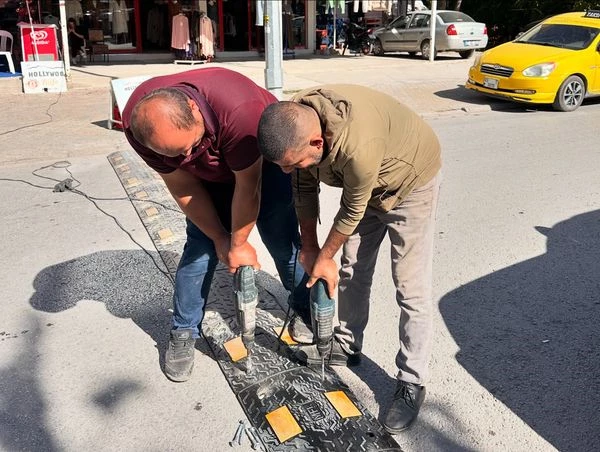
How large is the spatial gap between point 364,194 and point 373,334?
59.2 inches

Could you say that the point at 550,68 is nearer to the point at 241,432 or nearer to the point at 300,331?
the point at 300,331

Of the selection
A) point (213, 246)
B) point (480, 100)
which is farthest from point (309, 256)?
point (480, 100)

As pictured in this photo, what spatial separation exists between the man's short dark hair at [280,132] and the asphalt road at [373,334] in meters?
1.40

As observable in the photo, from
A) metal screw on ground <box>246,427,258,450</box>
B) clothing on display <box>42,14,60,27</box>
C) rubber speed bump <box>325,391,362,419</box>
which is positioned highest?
clothing on display <box>42,14,60,27</box>

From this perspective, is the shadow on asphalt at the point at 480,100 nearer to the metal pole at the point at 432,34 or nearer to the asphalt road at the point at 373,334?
the metal pole at the point at 432,34

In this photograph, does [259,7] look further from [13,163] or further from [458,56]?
[458,56]

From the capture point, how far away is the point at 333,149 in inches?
85.1

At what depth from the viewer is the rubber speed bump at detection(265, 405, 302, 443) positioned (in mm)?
2715

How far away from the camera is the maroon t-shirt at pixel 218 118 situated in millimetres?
2459

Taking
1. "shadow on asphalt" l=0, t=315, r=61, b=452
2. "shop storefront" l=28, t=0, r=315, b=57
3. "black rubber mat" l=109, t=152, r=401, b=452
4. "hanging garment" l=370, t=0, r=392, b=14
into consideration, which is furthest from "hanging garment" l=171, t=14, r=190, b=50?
"shadow on asphalt" l=0, t=315, r=61, b=452

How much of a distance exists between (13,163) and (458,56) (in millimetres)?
16476

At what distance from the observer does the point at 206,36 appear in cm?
1858

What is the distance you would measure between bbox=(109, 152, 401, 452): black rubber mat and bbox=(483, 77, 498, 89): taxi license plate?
316 inches

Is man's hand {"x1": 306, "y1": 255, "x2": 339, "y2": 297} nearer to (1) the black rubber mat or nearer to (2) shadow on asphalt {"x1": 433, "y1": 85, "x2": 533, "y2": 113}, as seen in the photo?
(1) the black rubber mat
